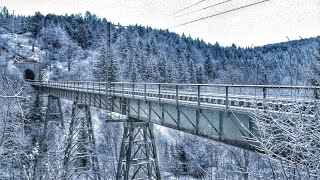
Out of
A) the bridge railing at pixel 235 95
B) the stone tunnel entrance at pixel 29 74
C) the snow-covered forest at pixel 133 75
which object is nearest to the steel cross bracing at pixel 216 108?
the bridge railing at pixel 235 95

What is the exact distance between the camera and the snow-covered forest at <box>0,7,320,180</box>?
8773mm

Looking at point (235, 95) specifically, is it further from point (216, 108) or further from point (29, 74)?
point (29, 74)

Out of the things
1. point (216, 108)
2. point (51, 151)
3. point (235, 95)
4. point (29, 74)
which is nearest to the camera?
point (216, 108)

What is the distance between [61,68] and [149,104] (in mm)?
72352

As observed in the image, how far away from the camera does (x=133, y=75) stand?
60.6m

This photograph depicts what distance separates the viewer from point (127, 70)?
226 feet

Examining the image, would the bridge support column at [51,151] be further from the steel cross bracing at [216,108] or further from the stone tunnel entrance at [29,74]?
the stone tunnel entrance at [29,74]

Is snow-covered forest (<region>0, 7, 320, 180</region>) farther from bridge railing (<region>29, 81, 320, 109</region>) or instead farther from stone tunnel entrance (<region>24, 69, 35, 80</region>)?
stone tunnel entrance (<region>24, 69, 35, 80</region>)

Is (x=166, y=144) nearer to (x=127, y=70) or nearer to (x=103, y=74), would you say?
(x=103, y=74)

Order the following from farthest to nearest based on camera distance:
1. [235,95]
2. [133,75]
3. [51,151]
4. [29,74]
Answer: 1. [29,74]
2. [133,75]
3. [51,151]
4. [235,95]

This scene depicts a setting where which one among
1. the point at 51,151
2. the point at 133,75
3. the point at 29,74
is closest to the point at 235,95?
the point at 51,151

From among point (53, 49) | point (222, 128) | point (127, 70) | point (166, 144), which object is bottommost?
point (166, 144)

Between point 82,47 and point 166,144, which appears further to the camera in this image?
point 82,47

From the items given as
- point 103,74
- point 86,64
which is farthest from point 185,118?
point 86,64
